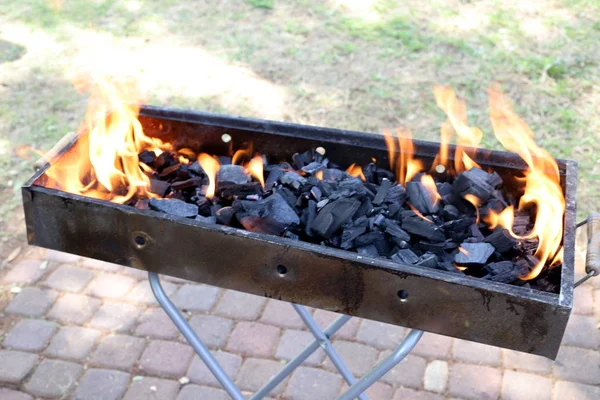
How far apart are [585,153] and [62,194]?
345cm

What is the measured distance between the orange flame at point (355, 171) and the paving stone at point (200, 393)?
1.18 m

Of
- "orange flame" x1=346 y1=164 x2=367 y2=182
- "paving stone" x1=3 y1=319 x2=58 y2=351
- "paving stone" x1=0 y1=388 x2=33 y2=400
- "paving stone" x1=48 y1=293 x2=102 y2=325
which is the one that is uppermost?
"orange flame" x1=346 y1=164 x2=367 y2=182

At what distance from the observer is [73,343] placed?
3012mm

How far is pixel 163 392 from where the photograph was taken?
280 cm

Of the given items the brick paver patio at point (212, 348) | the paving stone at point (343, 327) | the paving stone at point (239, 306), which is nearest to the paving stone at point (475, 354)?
the brick paver patio at point (212, 348)

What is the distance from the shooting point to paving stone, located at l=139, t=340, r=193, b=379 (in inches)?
114

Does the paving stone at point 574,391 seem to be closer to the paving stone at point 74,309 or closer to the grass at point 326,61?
the grass at point 326,61

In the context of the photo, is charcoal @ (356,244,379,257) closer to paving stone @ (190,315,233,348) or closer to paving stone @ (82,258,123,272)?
paving stone @ (190,315,233,348)

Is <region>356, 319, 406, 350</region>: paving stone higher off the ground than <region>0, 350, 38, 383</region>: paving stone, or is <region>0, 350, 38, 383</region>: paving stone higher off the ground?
<region>356, 319, 406, 350</region>: paving stone

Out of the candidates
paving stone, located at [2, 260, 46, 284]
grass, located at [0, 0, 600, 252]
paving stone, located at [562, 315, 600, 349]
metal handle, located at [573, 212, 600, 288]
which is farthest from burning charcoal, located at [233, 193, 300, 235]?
grass, located at [0, 0, 600, 252]

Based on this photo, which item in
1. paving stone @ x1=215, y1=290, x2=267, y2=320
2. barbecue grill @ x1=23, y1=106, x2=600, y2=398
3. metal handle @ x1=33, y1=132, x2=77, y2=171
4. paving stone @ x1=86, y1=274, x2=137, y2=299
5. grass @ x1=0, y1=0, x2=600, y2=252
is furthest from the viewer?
grass @ x1=0, y1=0, x2=600, y2=252

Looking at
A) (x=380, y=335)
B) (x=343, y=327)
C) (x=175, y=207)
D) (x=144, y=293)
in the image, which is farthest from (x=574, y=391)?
(x=144, y=293)

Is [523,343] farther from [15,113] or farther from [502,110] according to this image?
[15,113]

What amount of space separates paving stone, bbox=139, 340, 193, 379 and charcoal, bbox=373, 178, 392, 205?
1.35 metres
